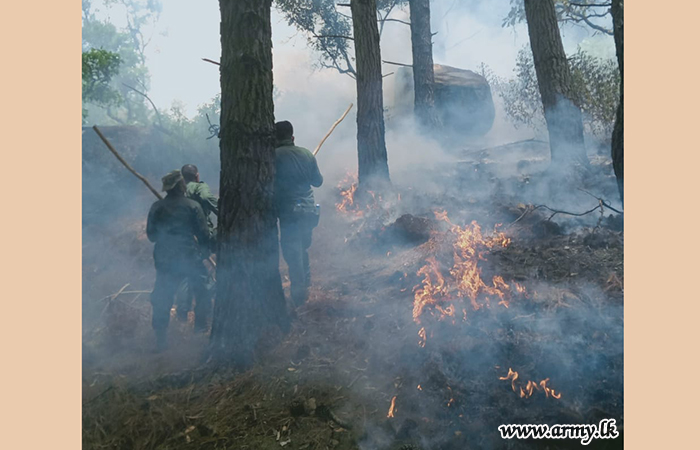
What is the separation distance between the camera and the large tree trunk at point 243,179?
197 inches

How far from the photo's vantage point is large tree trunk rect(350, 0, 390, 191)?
9680mm

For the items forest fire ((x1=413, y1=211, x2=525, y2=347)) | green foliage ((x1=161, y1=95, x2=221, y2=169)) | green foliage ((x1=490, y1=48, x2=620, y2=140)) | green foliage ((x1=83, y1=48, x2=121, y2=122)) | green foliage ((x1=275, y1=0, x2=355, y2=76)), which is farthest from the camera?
green foliage ((x1=275, y1=0, x2=355, y2=76))

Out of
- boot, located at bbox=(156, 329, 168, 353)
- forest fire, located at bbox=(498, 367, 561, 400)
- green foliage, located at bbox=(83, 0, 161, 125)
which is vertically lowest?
forest fire, located at bbox=(498, 367, 561, 400)

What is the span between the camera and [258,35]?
512 cm

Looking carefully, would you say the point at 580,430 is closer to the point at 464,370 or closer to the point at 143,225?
the point at 464,370

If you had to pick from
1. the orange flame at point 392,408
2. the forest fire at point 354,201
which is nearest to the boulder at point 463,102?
the forest fire at point 354,201

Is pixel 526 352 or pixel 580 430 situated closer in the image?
pixel 580 430

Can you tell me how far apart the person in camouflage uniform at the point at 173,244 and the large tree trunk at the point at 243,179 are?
1.20m

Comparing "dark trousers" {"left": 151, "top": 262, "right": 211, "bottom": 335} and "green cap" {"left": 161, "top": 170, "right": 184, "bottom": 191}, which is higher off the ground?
"green cap" {"left": 161, "top": 170, "right": 184, "bottom": 191}

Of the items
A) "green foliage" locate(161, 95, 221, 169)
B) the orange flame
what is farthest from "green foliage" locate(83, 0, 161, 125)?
the orange flame

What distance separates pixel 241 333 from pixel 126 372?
64.8 inches

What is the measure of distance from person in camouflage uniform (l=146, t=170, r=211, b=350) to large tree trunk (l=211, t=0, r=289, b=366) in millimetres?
1203

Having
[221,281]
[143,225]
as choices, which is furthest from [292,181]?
[143,225]

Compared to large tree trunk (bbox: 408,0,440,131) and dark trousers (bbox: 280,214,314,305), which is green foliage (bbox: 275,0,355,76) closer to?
large tree trunk (bbox: 408,0,440,131)
